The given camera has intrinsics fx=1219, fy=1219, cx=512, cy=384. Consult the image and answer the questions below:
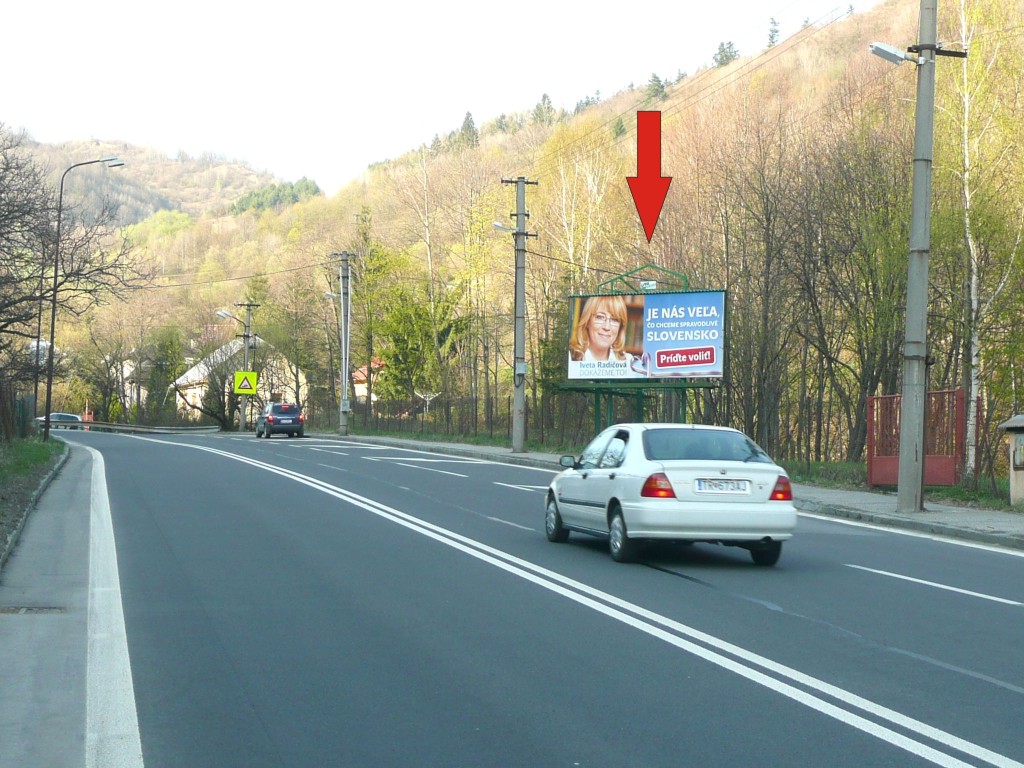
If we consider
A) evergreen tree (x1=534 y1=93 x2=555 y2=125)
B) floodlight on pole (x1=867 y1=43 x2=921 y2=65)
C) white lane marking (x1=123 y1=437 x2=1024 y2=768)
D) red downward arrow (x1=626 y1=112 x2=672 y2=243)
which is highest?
evergreen tree (x1=534 y1=93 x2=555 y2=125)

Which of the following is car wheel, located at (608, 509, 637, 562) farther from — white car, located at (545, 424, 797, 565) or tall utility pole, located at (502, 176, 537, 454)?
tall utility pole, located at (502, 176, 537, 454)

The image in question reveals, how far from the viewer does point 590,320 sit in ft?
121

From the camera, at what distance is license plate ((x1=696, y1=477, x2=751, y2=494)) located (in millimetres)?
12469

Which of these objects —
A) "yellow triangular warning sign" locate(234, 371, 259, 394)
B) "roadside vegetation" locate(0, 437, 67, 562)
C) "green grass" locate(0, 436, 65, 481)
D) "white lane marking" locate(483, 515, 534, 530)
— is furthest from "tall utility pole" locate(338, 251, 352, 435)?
"white lane marking" locate(483, 515, 534, 530)

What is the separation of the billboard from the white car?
795 inches

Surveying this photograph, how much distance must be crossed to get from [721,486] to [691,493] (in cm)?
33

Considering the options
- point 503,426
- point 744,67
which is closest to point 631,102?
point 744,67

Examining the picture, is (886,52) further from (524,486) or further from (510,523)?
(524,486)

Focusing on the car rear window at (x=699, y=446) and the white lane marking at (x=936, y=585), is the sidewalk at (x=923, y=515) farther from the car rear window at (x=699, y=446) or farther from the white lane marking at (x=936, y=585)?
the car rear window at (x=699, y=446)

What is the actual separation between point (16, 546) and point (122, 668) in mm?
7056

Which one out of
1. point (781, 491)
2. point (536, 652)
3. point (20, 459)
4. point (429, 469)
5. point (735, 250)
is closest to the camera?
point (536, 652)

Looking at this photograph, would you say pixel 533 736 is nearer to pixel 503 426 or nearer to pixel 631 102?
pixel 503 426

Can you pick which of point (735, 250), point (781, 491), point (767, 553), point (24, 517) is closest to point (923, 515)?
point (767, 553)

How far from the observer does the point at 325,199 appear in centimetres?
10081
